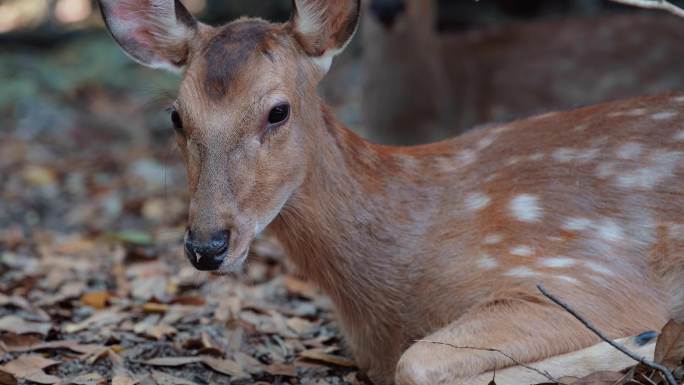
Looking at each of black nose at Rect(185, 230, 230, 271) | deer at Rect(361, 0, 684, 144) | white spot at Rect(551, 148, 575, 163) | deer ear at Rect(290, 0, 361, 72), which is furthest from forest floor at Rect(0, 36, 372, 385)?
deer at Rect(361, 0, 684, 144)

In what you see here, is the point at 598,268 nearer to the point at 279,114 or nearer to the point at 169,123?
the point at 279,114

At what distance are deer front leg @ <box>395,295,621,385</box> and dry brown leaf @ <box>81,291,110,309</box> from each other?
7.54ft

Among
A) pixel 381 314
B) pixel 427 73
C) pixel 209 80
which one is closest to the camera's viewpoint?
pixel 209 80

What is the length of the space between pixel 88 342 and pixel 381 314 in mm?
1444

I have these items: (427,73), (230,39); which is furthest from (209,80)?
(427,73)

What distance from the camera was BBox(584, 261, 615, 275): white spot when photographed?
420cm

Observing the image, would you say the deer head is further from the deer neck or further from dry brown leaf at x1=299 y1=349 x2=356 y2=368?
dry brown leaf at x1=299 y1=349 x2=356 y2=368

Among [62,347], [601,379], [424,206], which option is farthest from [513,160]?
[62,347]

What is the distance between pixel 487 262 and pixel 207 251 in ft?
3.77

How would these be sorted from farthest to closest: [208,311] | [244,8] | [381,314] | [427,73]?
1. [244,8]
2. [427,73]
3. [208,311]
4. [381,314]

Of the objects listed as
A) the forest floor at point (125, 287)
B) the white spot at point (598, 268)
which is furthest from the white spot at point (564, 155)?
the forest floor at point (125, 287)

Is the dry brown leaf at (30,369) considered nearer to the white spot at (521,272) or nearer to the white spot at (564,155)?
the white spot at (521,272)

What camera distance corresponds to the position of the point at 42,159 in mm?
10367

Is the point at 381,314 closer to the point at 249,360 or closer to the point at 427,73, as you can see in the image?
the point at 249,360
